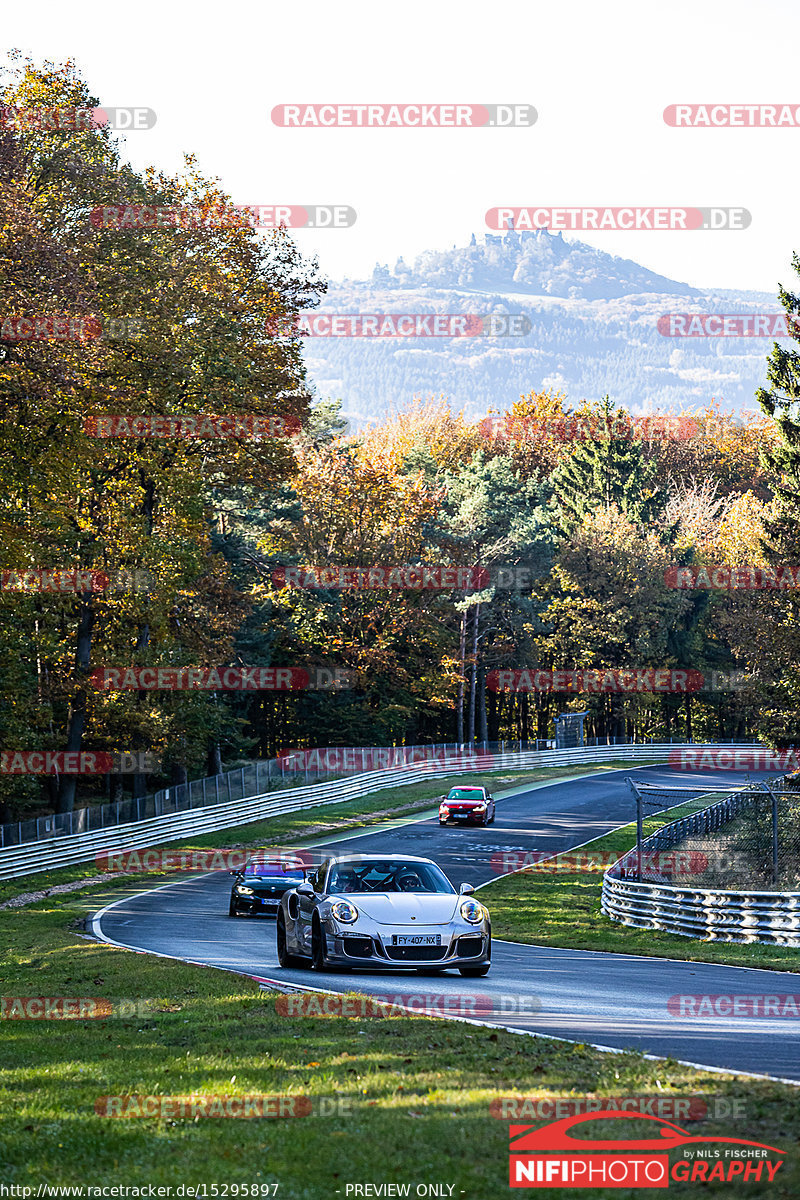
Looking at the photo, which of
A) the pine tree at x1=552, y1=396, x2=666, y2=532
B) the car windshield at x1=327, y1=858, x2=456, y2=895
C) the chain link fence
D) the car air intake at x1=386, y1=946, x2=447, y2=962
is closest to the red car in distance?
the chain link fence

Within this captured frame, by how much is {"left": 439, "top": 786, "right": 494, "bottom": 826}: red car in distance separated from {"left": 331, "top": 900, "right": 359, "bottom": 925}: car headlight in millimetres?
32058

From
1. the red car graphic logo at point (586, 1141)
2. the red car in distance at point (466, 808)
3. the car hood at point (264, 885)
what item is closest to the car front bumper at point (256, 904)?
the car hood at point (264, 885)

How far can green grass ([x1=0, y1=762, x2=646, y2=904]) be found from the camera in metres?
34.5

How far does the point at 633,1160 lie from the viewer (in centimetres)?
592

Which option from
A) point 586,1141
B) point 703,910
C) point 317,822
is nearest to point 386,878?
point 703,910

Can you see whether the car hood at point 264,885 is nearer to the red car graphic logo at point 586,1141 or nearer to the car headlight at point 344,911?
the car headlight at point 344,911

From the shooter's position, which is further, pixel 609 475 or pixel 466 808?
pixel 609 475

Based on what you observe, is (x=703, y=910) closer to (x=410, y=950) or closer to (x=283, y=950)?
(x=283, y=950)

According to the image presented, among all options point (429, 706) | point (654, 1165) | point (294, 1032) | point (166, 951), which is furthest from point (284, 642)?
point (654, 1165)

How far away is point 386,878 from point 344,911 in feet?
3.17

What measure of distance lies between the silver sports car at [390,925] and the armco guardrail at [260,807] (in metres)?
21.3

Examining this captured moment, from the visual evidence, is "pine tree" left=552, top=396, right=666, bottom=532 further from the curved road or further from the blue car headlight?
the blue car headlight

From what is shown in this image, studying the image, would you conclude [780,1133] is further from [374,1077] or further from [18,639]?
[18,639]

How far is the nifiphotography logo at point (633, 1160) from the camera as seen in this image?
5.68 metres
